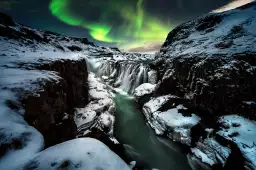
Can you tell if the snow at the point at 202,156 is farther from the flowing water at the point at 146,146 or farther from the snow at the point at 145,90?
the snow at the point at 145,90

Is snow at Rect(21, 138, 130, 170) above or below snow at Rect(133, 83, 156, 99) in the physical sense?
above

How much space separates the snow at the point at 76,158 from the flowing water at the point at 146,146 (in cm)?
722

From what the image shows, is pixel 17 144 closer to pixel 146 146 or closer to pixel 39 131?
pixel 39 131

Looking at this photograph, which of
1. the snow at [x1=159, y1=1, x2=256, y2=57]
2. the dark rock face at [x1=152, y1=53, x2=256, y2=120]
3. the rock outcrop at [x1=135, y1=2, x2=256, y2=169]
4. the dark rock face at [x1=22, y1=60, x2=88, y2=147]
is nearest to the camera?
the dark rock face at [x1=22, y1=60, x2=88, y2=147]

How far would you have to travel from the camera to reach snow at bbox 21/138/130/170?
180 centimetres

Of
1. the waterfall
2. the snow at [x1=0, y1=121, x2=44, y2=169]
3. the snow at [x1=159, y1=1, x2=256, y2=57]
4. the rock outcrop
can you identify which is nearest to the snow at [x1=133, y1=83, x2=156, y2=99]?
the rock outcrop

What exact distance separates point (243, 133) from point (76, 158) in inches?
356

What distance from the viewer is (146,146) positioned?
9617 millimetres

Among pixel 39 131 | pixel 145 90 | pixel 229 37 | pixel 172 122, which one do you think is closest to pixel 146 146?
pixel 172 122

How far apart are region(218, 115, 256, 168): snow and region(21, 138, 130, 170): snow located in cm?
752

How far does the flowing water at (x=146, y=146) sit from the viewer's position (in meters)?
8.02

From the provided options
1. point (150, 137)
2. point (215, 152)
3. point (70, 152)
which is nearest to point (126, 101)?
point (150, 137)

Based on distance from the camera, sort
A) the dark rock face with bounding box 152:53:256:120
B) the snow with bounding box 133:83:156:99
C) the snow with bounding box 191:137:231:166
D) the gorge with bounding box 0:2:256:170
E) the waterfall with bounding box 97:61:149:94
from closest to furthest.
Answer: the gorge with bounding box 0:2:256:170 < the snow with bounding box 191:137:231:166 < the dark rock face with bounding box 152:53:256:120 < the snow with bounding box 133:83:156:99 < the waterfall with bounding box 97:61:149:94

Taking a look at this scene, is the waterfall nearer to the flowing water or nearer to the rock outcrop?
the rock outcrop
